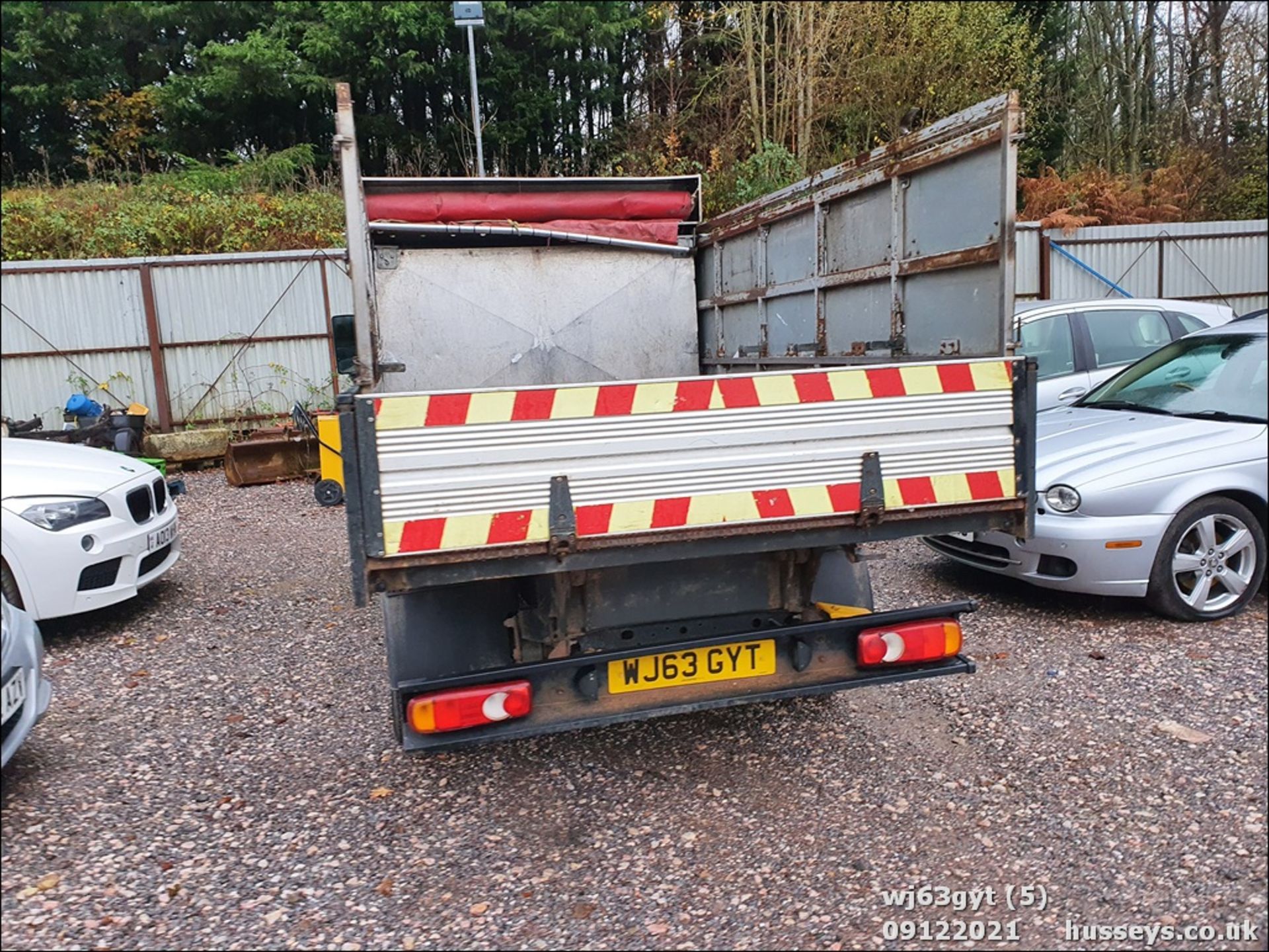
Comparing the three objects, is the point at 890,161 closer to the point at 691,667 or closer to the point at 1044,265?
the point at 691,667

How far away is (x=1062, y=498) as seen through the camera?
15.1 ft

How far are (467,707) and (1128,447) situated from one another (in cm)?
358

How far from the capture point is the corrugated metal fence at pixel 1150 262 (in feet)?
43.2

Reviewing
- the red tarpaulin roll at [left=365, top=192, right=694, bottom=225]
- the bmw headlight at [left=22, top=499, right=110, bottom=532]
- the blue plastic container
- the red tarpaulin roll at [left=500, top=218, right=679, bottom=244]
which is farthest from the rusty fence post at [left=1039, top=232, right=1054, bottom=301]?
the bmw headlight at [left=22, top=499, right=110, bottom=532]

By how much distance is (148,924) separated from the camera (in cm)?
255

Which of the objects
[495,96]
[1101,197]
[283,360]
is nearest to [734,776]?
[283,360]

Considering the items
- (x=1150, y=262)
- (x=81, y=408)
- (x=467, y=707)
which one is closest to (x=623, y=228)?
(x=467, y=707)

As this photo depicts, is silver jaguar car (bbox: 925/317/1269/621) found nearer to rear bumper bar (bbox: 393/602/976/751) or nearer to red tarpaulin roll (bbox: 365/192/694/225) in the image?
rear bumper bar (bbox: 393/602/976/751)

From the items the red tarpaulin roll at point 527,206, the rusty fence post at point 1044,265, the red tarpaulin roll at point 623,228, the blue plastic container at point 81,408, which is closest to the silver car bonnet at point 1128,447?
the red tarpaulin roll at point 623,228

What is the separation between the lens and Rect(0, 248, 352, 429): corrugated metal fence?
36.4 feet

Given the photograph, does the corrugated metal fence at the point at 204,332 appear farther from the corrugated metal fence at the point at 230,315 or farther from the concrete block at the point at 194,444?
the concrete block at the point at 194,444

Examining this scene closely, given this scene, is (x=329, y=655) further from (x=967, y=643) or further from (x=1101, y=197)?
(x=1101, y=197)

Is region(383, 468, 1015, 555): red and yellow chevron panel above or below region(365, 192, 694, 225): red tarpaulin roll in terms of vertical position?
below

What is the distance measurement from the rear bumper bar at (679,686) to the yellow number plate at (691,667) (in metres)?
0.02
